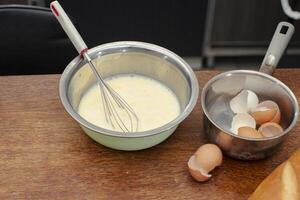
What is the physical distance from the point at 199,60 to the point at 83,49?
117 cm

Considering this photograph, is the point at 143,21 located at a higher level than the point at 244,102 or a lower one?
lower

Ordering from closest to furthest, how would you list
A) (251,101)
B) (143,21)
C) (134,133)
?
(134,133) < (251,101) < (143,21)

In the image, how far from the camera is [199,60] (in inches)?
76.4

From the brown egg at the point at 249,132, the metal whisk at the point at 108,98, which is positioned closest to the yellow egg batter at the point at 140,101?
the metal whisk at the point at 108,98

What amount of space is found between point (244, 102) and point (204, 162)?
0.53 feet

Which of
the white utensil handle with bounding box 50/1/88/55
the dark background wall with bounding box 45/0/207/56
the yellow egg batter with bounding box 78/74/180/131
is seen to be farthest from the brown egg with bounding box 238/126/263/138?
the dark background wall with bounding box 45/0/207/56

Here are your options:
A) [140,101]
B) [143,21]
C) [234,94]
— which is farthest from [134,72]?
[143,21]

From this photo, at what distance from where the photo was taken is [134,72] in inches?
36.1

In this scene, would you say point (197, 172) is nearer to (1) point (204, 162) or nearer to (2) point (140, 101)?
(1) point (204, 162)


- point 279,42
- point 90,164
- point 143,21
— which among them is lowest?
point 143,21

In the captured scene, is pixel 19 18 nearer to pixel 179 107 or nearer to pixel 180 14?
pixel 179 107

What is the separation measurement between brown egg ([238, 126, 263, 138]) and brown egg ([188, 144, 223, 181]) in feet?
0.17

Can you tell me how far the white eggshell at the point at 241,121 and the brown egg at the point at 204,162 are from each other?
0.07 metres

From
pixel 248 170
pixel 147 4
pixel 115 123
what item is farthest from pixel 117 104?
pixel 147 4
